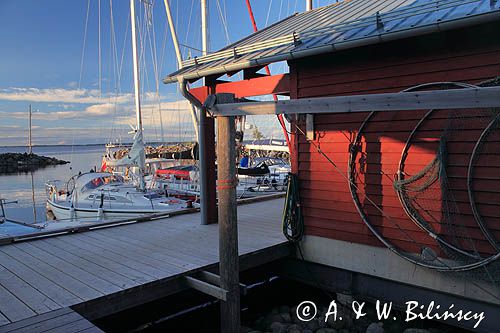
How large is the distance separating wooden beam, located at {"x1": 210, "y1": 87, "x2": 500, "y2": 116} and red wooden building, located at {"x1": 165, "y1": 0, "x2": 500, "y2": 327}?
0.6 inches

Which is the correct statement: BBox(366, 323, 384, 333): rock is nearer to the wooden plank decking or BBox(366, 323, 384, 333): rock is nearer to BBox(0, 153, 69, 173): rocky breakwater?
the wooden plank decking

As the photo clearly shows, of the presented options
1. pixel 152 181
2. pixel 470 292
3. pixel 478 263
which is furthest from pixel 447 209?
pixel 152 181

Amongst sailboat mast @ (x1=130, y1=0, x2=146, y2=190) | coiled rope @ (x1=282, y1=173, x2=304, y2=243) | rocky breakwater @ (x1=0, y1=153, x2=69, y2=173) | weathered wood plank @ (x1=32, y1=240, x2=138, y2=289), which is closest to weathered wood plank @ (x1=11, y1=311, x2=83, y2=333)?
weathered wood plank @ (x1=32, y1=240, x2=138, y2=289)

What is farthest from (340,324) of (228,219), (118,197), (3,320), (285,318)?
(118,197)

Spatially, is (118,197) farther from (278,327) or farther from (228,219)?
(228,219)

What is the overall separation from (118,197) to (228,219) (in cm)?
886

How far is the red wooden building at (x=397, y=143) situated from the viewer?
400 cm

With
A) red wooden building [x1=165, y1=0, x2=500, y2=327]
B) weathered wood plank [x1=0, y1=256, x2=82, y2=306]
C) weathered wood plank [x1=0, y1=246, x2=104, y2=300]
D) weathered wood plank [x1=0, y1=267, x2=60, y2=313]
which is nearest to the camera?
weathered wood plank [x1=0, y1=267, x2=60, y2=313]

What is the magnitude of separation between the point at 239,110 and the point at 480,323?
11.0 ft

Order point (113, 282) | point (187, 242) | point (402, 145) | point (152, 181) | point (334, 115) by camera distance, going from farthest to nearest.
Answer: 1. point (152, 181)
2. point (187, 242)
3. point (334, 115)
4. point (402, 145)
5. point (113, 282)

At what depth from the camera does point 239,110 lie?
3865 millimetres

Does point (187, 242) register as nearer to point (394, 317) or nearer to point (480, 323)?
point (394, 317)

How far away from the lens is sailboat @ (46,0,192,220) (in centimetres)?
1149

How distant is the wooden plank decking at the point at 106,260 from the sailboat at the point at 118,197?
4.11m
